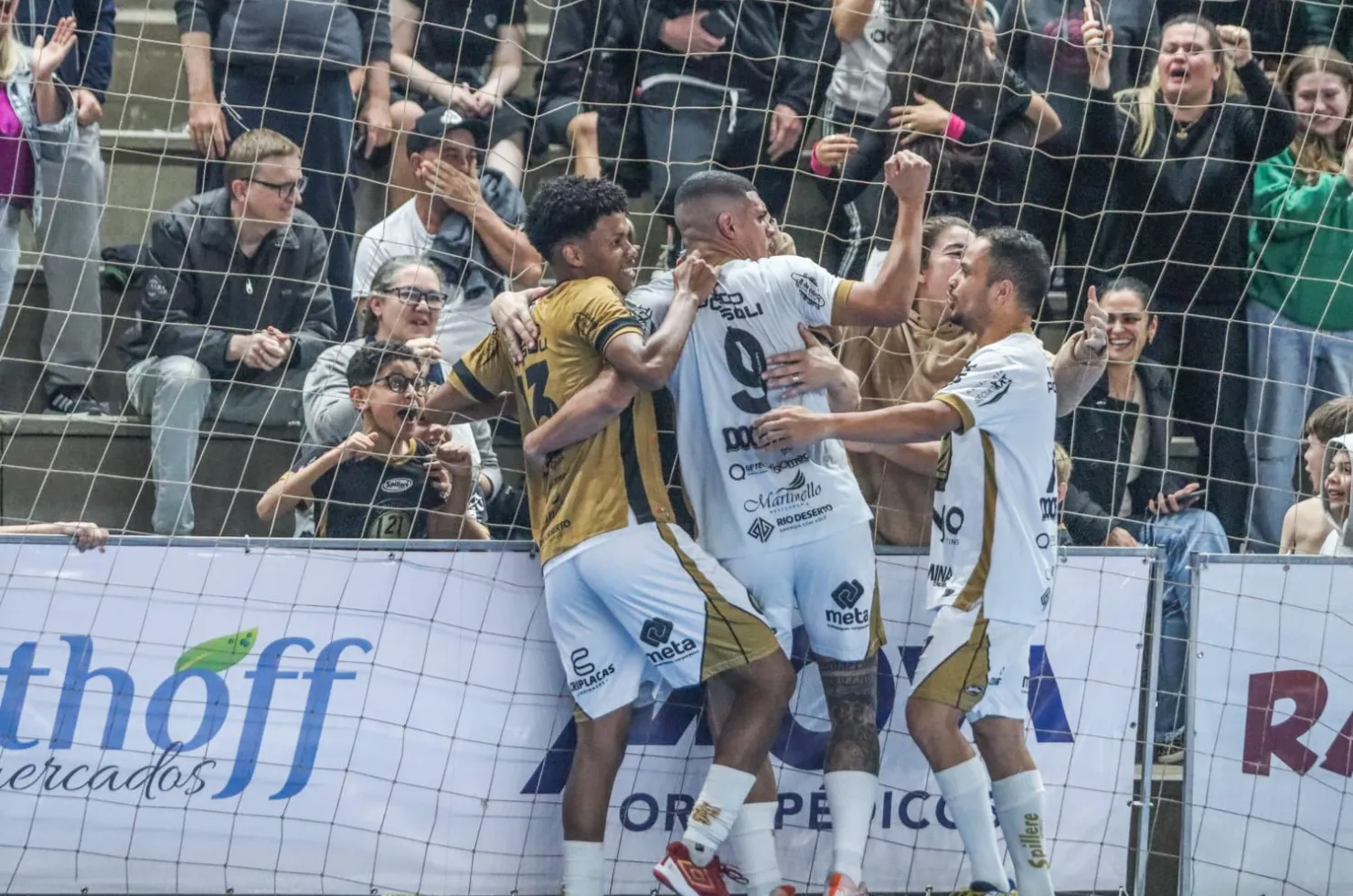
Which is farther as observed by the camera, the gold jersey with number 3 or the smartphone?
the smartphone

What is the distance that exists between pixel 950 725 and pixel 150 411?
139 inches

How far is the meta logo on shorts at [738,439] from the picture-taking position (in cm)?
532

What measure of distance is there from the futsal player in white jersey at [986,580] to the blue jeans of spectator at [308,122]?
3.02 m

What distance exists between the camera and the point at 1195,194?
7.36 m

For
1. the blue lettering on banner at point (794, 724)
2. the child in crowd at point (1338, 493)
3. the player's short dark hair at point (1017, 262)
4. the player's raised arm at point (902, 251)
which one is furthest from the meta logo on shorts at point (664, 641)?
the child in crowd at point (1338, 493)

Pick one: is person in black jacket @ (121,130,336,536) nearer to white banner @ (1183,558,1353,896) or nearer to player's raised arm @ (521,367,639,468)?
player's raised arm @ (521,367,639,468)

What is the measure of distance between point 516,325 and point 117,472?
2439mm

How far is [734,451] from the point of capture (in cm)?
532

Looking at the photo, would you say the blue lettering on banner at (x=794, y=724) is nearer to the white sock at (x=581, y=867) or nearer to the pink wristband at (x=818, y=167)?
the white sock at (x=581, y=867)

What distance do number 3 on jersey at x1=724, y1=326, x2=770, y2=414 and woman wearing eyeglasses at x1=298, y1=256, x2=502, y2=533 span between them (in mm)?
1331

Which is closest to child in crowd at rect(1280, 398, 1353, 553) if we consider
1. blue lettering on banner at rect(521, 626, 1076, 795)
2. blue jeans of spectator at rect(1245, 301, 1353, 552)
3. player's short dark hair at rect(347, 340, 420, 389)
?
blue jeans of spectator at rect(1245, 301, 1353, 552)

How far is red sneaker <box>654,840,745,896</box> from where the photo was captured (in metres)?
5.04

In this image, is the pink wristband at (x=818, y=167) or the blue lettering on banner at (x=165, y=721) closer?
the blue lettering on banner at (x=165, y=721)

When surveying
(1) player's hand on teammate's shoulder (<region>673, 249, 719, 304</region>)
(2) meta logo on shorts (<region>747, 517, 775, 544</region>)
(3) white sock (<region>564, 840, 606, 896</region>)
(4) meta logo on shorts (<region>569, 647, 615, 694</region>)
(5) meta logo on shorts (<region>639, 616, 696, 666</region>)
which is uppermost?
(1) player's hand on teammate's shoulder (<region>673, 249, 719, 304</region>)
